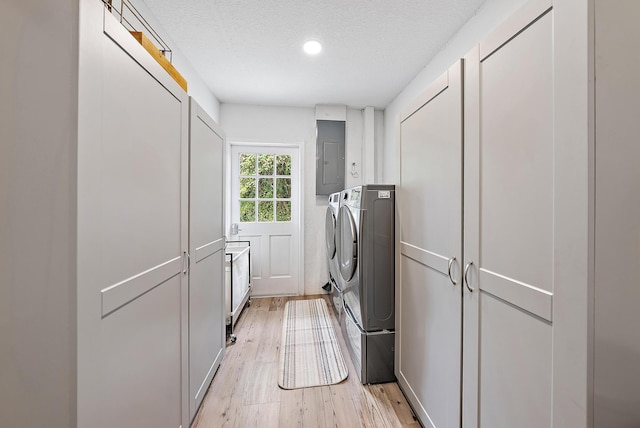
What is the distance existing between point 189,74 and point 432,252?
97.9 inches

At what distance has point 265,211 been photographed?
11.0 ft

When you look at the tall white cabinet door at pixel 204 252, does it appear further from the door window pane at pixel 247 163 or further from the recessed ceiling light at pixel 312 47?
the door window pane at pixel 247 163

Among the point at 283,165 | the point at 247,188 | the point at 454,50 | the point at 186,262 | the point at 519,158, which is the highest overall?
the point at 454,50

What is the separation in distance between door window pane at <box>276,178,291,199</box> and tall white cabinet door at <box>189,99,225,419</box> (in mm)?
1506

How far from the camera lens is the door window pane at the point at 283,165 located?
3.38m

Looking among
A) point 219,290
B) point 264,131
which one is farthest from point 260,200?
point 219,290

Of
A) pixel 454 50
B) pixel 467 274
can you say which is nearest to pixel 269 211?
pixel 454 50
